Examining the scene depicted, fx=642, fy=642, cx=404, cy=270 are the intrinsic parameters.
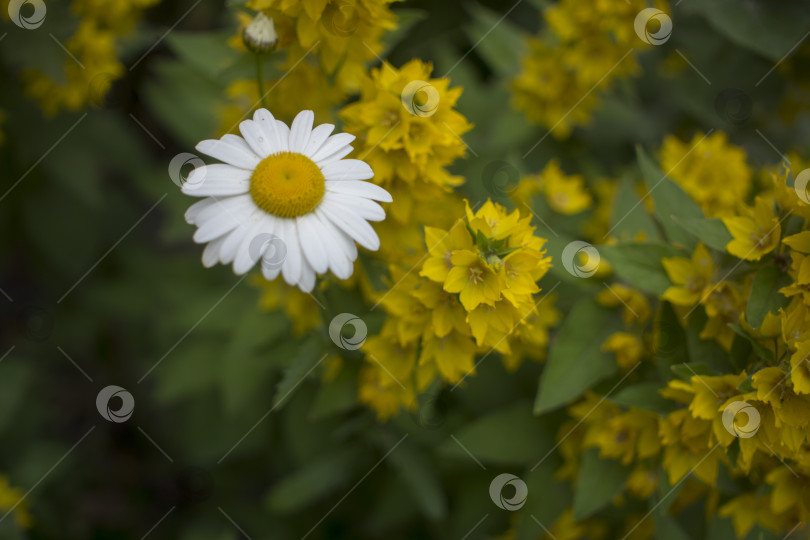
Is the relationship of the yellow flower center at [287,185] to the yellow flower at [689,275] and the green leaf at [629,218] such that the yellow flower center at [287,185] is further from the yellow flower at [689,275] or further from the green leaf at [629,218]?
the green leaf at [629,218]

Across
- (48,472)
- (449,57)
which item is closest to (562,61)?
(449,57)

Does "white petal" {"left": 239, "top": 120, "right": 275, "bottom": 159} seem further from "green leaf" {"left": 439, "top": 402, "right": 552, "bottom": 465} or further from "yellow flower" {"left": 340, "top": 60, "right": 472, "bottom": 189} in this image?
"green leaf" {"left": 439, "top": 402, "right": 552, "bottom": 465}

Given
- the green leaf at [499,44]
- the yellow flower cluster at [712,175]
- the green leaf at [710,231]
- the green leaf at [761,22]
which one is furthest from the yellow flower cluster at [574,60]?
the green leaf at [710,231]

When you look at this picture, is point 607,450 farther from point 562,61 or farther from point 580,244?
point 562,61

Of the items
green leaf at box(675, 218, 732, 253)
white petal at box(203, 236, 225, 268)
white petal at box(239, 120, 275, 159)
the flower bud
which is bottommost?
white petal at box(203, 236, 225, 268)

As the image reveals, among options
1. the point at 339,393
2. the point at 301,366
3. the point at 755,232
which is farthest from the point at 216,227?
the point at 755,232

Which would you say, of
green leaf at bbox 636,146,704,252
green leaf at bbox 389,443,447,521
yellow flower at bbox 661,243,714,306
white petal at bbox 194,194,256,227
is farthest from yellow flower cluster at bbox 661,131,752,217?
A: white petal at bbox 194,194,256,227
